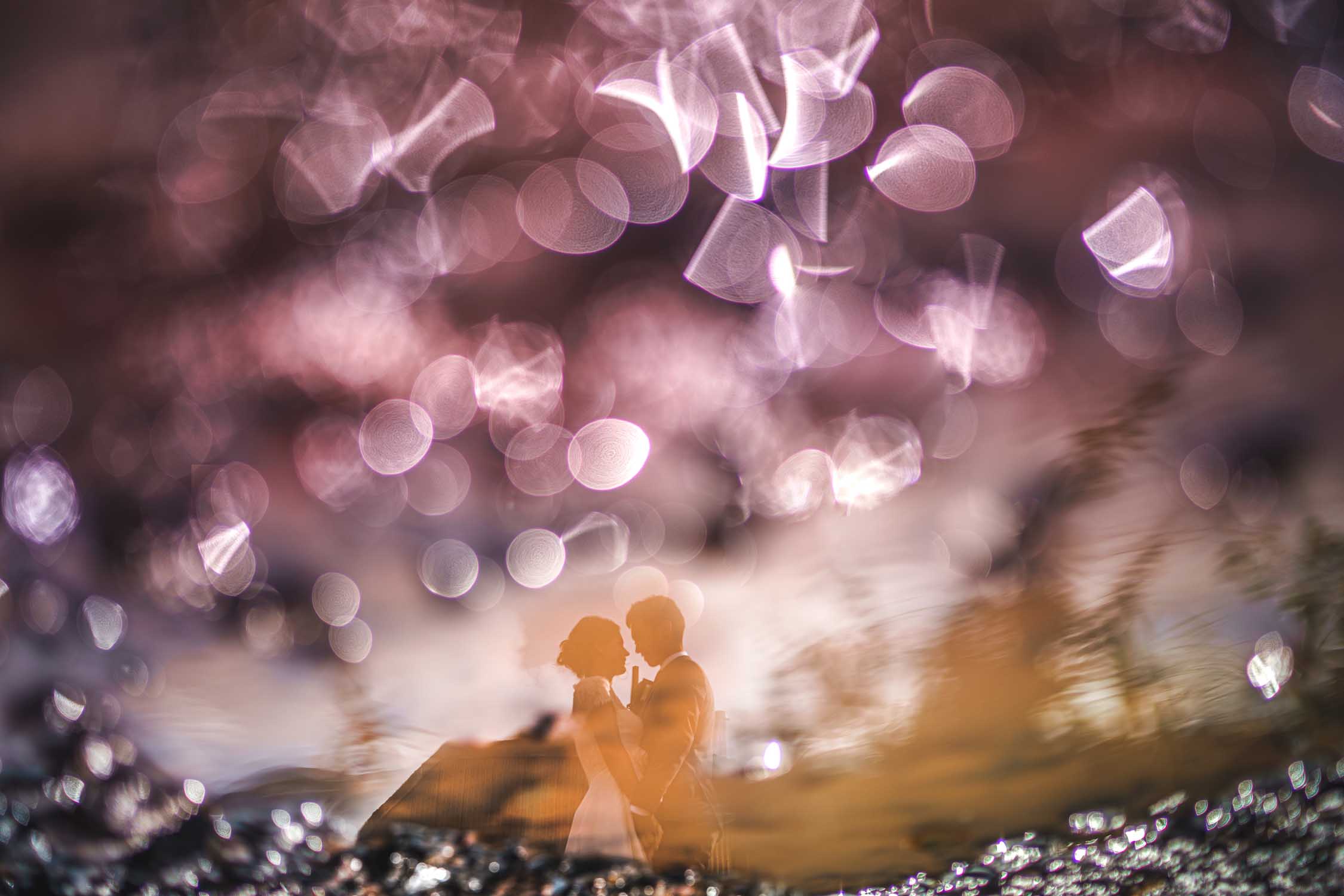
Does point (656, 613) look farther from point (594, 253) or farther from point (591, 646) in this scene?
point (594, 253)

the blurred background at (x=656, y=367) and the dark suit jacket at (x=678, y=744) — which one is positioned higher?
the blurred background at (x=656, y=367)

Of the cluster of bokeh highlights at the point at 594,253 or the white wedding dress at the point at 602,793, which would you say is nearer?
the cluster of bokeh highlights at the point at 594,253

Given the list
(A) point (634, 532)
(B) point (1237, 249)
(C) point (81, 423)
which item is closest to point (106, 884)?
(C) point (81, 423)

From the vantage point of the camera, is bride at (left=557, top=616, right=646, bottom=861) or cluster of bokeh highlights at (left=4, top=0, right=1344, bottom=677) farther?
bride at (left=557, top=616, right=646, bottom=861)

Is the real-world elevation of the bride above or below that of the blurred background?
Result: below

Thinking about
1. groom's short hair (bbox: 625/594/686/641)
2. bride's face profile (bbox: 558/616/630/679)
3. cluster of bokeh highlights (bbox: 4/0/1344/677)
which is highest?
cluster of bokeh highlights (bbox: 4/0/1344/677)

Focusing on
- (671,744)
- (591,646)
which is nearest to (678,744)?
(671,744)
